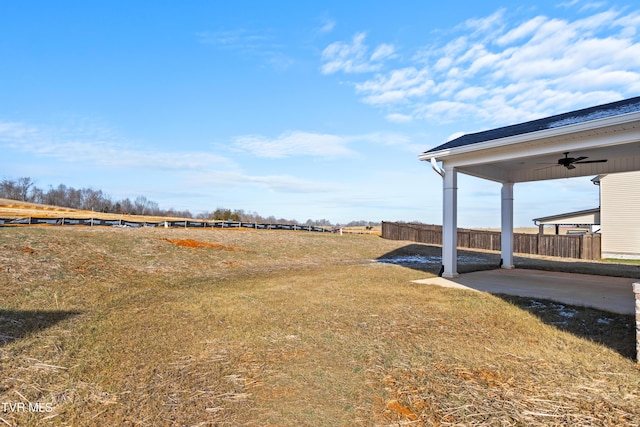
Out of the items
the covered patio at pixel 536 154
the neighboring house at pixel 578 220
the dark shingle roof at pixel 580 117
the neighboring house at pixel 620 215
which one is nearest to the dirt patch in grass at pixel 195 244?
the covered patio at pixel 536 154

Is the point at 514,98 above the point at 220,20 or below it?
below

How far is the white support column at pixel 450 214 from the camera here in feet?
28.1

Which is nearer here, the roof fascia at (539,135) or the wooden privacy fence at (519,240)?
the roof fascia at (539,135)

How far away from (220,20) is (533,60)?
10.2 meters

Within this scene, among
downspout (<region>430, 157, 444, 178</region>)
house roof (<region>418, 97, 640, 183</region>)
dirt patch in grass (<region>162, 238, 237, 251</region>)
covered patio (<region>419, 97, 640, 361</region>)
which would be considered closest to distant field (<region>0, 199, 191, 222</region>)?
dirt patch in grass (<region>162, 238, 237, 251</region>)

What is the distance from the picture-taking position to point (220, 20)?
1136 cm

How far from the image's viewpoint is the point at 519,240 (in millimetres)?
19766

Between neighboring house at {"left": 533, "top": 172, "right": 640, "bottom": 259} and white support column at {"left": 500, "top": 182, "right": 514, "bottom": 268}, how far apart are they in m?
9.38

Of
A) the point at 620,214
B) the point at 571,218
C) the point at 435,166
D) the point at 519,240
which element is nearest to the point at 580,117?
the point at 435,166

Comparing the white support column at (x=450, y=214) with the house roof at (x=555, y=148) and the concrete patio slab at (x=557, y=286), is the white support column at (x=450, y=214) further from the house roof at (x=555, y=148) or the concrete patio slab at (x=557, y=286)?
the concrete patio slab at (x=557, y=286)

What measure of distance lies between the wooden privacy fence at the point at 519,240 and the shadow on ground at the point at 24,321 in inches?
817

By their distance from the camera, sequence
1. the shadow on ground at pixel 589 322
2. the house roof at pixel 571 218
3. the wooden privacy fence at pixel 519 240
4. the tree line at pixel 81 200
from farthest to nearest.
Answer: the tree line at pixel 81 200
the house roof at pixel 571 218
the wooden privacy fence at pixel 519 240
the shadow on ground at pixel 589 322

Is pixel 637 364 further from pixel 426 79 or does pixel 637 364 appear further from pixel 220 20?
pixel 220 20

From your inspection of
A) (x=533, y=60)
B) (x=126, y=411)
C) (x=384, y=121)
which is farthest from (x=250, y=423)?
(x=384, y=121)
